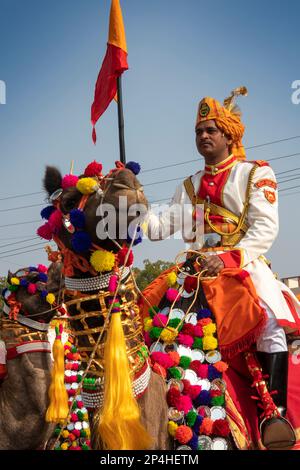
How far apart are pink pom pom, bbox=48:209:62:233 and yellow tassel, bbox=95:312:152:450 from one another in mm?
623

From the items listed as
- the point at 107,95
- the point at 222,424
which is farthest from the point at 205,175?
the point at 222,424

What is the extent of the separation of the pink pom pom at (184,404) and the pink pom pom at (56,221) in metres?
1.33

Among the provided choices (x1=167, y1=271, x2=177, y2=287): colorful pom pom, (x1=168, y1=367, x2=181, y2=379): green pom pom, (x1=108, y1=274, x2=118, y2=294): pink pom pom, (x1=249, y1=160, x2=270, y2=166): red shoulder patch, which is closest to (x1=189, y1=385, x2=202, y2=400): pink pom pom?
(x1=168, y1=367, x2=181, y2=379): green pom pom

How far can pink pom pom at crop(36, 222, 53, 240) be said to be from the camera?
10.4 feet

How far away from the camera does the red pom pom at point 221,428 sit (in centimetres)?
354

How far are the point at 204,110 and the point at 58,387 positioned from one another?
265 centimetres

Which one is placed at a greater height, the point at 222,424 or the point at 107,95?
the point at 107,95

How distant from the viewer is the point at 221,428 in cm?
354

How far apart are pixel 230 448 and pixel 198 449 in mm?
247

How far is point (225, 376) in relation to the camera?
3.92 metres

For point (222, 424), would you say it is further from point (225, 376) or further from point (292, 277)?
point (292, 277)

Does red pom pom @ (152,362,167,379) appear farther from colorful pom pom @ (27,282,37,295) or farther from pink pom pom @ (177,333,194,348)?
colorful pom pom @ (27,282,37,295)

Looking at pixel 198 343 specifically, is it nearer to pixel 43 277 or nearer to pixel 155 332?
pixel 155 332

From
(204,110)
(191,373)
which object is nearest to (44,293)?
(191,373)
